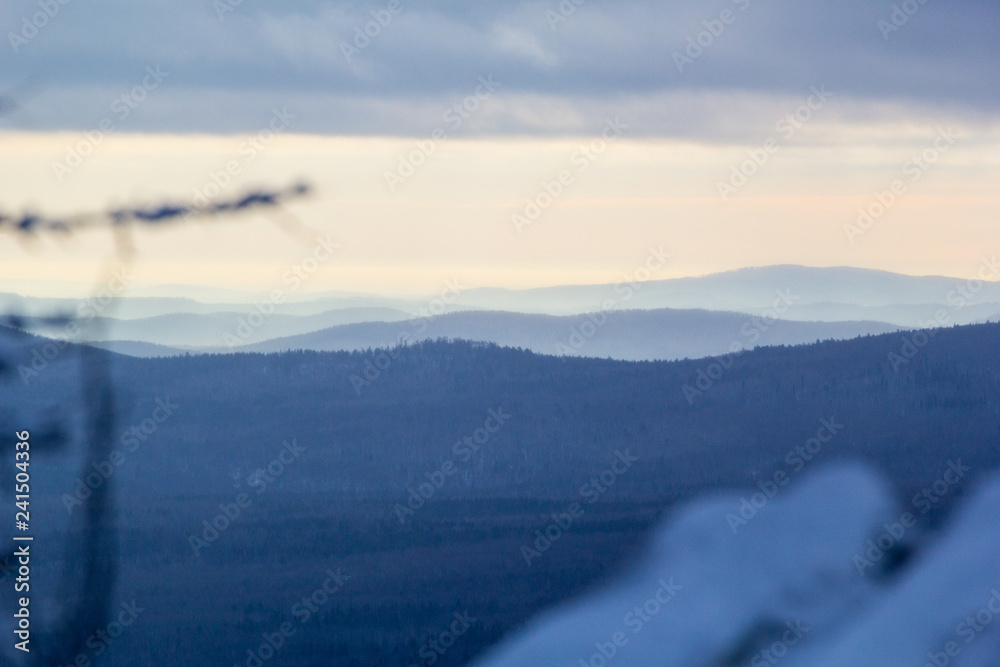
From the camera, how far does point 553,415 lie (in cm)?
1071

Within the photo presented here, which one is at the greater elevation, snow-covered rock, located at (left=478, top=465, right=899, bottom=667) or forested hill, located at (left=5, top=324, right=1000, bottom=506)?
forested hill, located at (left=5, top=324, right=1000, bottom=506)

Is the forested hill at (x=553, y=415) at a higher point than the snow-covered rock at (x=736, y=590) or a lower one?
higher

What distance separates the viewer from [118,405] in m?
5.65

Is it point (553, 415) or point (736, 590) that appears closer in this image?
point (736, 590)

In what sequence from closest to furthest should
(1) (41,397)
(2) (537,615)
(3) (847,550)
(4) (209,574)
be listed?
1. (3) (847,550)
2. (1) (41,397)
3. (2) (537,615)
4. (4) (209,574)

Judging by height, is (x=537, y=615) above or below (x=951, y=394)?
below

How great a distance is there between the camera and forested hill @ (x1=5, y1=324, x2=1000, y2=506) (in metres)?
9.43

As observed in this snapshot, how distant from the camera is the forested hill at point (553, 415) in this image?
9430 mm

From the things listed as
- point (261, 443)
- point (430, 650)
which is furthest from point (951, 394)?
point (261, 443)

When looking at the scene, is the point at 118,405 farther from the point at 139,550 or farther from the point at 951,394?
the point at 951,394

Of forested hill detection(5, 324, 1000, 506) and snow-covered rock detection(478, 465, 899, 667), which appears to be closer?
snow-covered rock detection(478, 465, 899, 667)

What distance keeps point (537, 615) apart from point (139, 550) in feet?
12.2

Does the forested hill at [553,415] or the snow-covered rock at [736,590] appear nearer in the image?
the snow-covered rock at [736,590]

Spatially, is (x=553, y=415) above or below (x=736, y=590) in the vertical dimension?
above
